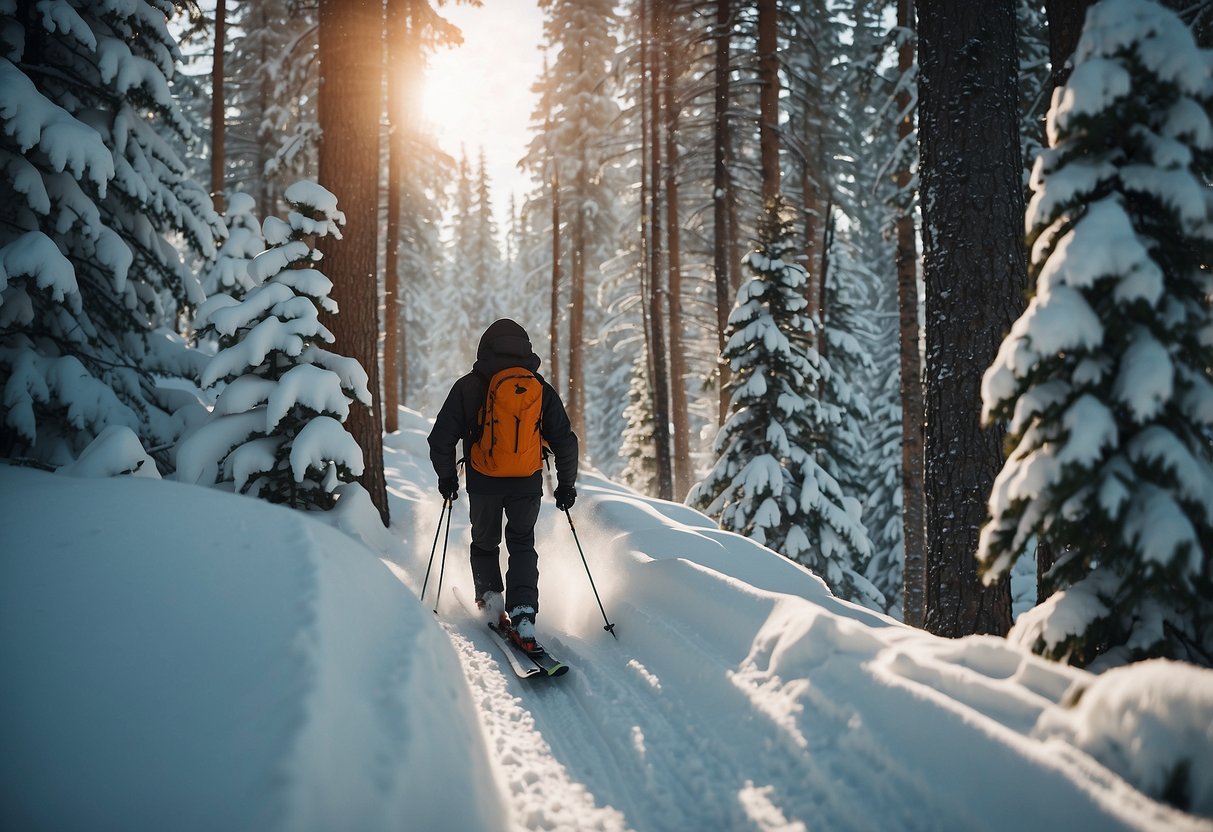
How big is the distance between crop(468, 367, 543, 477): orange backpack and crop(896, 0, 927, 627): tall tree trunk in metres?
8.05

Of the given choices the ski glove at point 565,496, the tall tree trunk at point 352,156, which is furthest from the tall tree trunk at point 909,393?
the tall tree trunk at point 352,156

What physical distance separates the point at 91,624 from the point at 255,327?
14.4 ft

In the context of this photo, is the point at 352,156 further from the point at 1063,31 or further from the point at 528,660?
the point at 1063,31

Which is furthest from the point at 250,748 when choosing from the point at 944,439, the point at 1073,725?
the point at 944,439

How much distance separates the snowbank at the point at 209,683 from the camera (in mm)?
1743

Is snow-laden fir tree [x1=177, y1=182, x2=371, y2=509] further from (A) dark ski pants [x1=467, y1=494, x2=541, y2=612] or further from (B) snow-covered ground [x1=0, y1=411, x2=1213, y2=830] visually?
(B) snow-covered ground [x1=0, y1=411, x2=1213, y2=830]

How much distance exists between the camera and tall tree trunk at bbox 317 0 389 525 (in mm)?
6879

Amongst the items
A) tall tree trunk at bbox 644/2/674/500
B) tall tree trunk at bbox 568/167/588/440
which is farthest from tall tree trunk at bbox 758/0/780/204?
tall tree trunk at bbox 568/167/588/440

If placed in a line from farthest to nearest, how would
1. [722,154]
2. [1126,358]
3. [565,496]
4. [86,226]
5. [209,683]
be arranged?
1. [722,154]
2. [86,226]
3. [565,496]
4. [1126,358]
5. [209,683]

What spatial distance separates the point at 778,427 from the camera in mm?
10641

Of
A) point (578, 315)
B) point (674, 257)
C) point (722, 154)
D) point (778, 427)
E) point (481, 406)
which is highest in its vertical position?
point (722, 154)

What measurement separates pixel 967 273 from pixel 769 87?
1017 centimetres

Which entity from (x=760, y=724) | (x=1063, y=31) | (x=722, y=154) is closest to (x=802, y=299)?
(x=722, y=154)

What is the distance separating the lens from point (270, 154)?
21.6m
